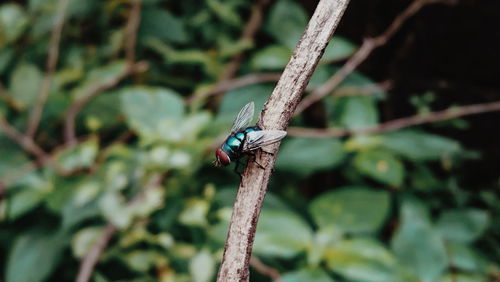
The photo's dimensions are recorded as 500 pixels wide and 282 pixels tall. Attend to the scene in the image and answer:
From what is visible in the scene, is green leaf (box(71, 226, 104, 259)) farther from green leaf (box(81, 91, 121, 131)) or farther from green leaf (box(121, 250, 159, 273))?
green leaf (box(81, 91, 121, 131))

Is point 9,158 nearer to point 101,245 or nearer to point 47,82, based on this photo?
point 47,82

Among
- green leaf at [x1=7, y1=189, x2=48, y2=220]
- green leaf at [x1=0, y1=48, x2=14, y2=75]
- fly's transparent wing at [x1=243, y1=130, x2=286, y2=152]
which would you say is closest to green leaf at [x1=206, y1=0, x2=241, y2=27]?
green leaf at [x1=0, y1=48, x2=14, y2=75]

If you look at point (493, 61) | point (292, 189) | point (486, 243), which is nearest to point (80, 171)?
point (292, 189)

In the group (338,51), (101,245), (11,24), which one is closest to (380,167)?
(338,51)

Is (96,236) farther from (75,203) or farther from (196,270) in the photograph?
(196,270)

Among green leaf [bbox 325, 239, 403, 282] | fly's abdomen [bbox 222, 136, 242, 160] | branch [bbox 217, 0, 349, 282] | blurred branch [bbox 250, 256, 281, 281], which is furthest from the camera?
blurred branch [bbox 250, 256, 281, 281]

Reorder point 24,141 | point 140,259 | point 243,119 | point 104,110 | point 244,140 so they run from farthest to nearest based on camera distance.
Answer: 1. point 104,110
2. point 24,141
3. point 140,259
4. point 243,119
5. point 244,140
